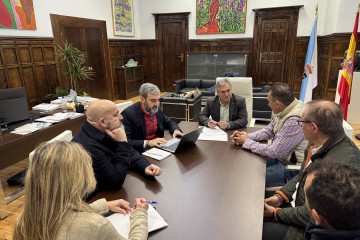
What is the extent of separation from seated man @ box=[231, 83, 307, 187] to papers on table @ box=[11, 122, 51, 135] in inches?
81.4

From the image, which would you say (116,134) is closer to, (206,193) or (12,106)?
(206,193)

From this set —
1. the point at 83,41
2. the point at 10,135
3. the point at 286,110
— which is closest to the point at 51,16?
the point at 83,41

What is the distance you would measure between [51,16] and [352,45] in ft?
19.3

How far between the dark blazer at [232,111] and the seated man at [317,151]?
1120 millimetres

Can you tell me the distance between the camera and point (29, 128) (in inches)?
98.4

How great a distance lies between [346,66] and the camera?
431 cm

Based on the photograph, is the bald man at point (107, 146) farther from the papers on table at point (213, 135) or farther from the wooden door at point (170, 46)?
the wooden door at point (170, 46)

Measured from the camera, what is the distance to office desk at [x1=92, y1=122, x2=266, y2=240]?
1021 millimetres

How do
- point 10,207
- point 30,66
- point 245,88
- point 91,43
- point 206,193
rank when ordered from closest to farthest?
point 206,193
point 10,207
point 245,88
point 30,66
point 91,43

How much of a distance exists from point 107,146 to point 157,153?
18.5 inches

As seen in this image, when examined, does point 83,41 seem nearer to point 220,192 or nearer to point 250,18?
point 250,18

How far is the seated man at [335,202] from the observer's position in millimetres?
731

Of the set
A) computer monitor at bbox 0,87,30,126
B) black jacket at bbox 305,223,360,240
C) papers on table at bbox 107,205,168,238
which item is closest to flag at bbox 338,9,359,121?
black jacket at bbox 305,223,360,240

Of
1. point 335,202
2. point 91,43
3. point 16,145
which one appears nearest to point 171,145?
point 335,202
